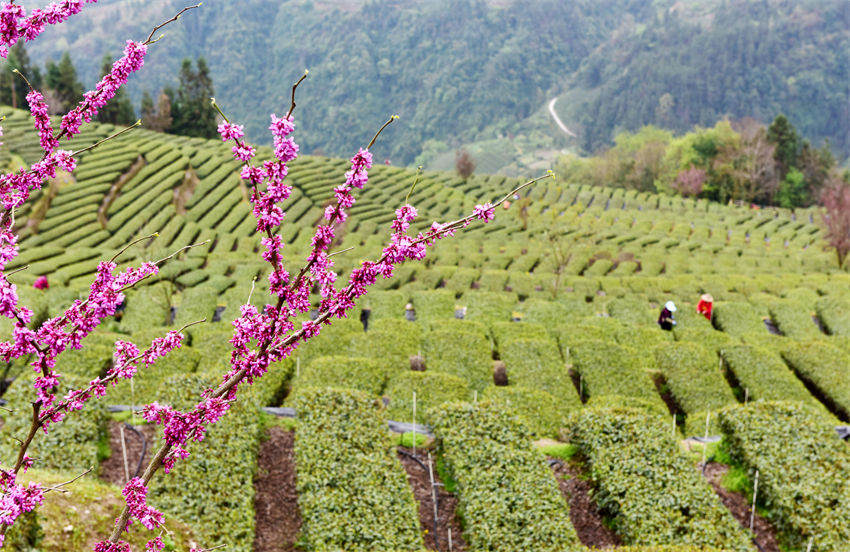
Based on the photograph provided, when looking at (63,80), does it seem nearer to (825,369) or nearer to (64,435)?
(64,435)

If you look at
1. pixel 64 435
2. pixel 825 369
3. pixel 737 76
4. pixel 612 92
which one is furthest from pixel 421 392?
pixel 737 76

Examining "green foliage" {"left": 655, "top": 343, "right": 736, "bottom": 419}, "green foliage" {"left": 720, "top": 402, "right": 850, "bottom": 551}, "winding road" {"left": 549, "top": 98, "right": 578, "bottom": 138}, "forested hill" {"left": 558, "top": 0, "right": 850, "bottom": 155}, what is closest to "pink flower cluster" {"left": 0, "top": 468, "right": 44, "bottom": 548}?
"green foliage" {"left": 720, "top": 402, "right": 850, "bottom": 551}

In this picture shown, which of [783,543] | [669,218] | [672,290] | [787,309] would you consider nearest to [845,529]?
[783,543]

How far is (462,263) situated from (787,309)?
14481 mm

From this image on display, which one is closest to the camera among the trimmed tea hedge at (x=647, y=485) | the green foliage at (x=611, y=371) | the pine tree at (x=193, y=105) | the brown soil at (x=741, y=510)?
the trimmed tea hedge at (x=647, y=485)

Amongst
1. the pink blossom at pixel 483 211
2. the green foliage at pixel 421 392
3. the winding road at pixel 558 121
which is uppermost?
the winding road at pixel 558 121

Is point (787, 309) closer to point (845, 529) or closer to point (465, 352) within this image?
point (465, 352)

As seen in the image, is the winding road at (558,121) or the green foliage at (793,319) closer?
the green foliage at (793,319)

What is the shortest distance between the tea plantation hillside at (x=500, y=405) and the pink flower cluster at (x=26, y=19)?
220 cm

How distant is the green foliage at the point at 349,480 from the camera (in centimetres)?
871

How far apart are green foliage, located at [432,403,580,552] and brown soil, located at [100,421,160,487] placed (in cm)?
463

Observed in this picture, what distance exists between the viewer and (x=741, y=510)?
1053cm

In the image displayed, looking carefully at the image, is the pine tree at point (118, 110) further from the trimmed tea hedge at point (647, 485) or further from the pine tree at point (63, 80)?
the trimmed tea hedge at point (647, 485)

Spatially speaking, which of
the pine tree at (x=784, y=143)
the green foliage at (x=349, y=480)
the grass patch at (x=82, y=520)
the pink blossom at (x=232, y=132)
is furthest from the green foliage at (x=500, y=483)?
the pine tree at (x=784, y=143)
